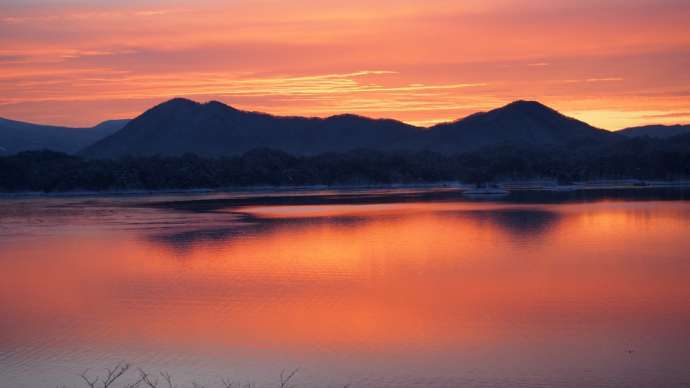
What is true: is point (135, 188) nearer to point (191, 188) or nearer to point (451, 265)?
point (191, 188)

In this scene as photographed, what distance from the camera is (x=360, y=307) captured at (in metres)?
13.9

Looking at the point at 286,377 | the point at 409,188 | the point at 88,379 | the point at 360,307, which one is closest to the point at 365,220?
the point at 360,307

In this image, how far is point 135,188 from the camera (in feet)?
271

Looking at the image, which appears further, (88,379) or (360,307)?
(360,307)

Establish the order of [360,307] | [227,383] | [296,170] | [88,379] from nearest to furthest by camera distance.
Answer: [227,383], [88,379], [360,307], [296,170]

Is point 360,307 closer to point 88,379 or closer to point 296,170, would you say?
point 88,379

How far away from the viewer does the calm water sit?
10016 mm

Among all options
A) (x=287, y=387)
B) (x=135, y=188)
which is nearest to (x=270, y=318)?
(x=287, y=387)

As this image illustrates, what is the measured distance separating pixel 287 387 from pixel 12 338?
5154 mm

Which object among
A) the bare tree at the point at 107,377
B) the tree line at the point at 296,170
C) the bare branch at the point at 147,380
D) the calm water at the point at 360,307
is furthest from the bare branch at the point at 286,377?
the tree line at the point at 296,170

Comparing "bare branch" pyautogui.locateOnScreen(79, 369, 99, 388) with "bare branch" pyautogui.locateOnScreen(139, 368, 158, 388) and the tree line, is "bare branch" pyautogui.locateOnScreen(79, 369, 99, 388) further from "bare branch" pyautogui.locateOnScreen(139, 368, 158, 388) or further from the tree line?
the tree line

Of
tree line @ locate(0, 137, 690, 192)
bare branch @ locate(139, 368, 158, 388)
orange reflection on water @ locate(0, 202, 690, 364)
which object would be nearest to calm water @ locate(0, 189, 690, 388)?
orange reflection on water @ locate(0, 202, 690, 364)

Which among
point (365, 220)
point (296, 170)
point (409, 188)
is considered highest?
point (296, 170)

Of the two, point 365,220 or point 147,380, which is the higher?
point 365,220
